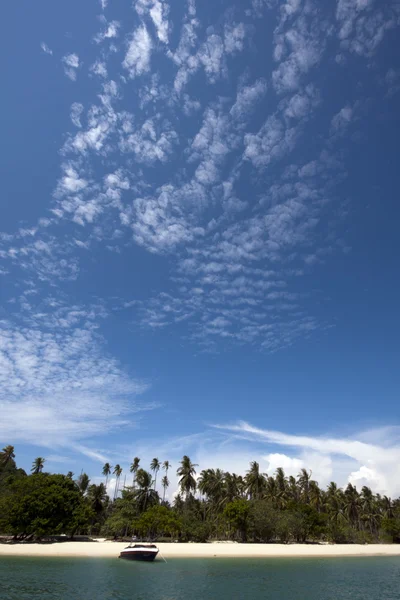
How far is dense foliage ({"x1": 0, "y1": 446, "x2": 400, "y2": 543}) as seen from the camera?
176 ft

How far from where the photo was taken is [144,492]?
233 feet

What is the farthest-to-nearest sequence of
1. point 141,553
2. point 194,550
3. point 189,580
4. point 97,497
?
point 97,497 < point 194,550 < point 141,553 < point 189,580

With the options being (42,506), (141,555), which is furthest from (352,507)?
(42,506)

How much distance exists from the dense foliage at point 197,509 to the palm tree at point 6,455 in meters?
0.22

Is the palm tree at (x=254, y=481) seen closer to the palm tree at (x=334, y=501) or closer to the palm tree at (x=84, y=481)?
the palm tree at (x=334, y=501)

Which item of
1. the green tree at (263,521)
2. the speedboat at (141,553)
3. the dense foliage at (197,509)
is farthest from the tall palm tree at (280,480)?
the speedboat at (141,553)

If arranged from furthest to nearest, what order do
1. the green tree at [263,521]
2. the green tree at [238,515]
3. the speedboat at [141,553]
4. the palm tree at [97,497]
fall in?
the palm tree at [97,497] < the green tree at [263,521] < the green tree at [238,515] < the speedboat at [141,553]

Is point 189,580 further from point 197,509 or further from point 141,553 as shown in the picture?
point 197,509

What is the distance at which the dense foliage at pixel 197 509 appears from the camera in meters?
53.6

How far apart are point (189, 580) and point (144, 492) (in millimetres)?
A: 43935

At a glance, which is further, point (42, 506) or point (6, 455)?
point (6, 455)

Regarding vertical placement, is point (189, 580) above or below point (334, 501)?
below

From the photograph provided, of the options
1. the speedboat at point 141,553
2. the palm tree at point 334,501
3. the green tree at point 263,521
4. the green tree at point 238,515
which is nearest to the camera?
the speedboat at point 141,553

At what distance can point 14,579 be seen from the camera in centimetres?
2777
